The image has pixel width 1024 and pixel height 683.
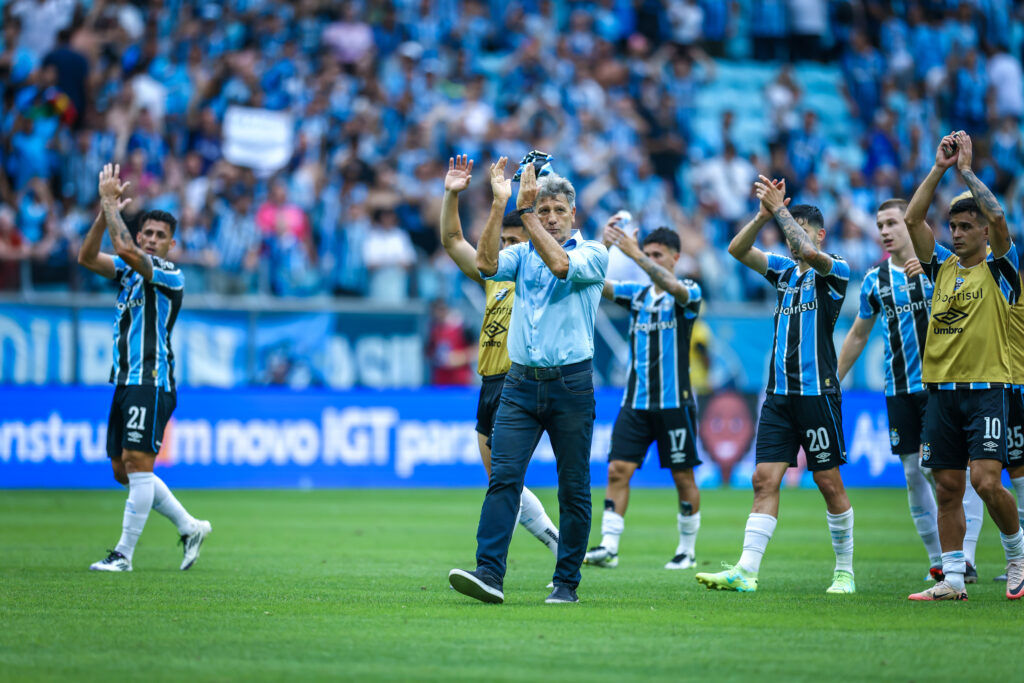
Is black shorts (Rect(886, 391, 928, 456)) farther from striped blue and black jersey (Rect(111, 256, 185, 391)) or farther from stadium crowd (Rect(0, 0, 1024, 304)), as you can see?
stadium crowd (Rect(0, 0, 1024, 304))

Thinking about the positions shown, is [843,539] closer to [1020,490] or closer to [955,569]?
[955,569]

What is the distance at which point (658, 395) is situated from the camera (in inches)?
474

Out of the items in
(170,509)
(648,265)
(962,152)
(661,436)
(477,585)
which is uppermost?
(962,152)

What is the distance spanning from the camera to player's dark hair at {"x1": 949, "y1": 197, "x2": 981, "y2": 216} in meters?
8.80

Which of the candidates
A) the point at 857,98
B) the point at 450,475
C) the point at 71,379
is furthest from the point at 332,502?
the point at 857,98

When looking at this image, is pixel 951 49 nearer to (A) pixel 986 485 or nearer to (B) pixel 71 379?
(B) pixel 71 379

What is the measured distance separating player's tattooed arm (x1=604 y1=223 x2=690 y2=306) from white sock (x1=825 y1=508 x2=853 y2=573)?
245 cm

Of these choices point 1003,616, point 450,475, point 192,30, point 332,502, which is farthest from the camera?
point 192,30

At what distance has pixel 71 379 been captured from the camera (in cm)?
1912

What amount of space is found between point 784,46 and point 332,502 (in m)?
18.9

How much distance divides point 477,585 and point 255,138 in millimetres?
16298

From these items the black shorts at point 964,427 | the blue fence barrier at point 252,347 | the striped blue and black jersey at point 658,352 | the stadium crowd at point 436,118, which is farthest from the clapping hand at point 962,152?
the stadium crowd at point 436,118

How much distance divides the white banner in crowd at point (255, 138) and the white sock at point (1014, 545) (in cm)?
1658

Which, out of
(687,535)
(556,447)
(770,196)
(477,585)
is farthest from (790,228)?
(687,535)
